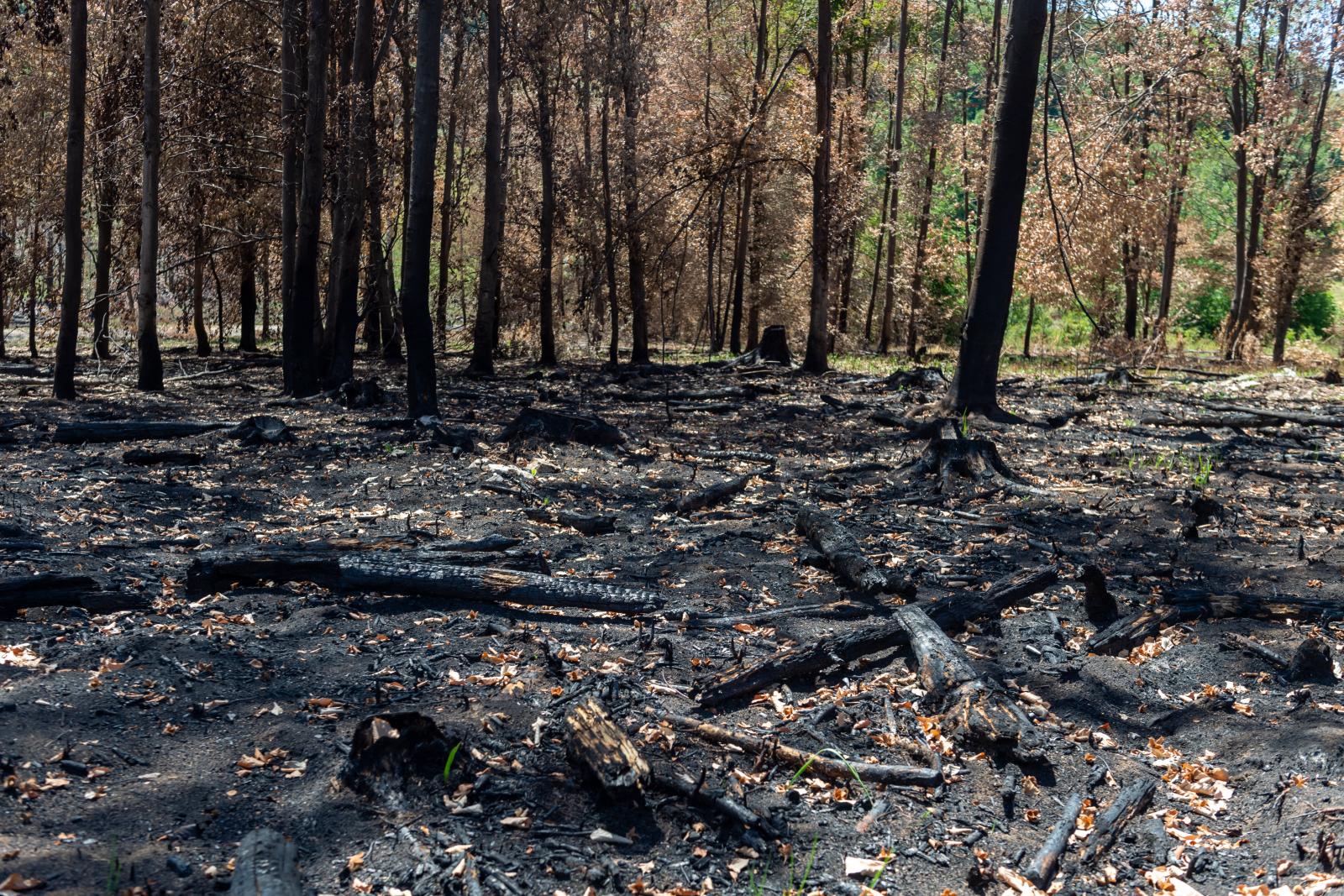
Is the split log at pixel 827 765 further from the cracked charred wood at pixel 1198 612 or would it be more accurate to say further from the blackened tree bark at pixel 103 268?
the blackened tree bark at pixel 103 268


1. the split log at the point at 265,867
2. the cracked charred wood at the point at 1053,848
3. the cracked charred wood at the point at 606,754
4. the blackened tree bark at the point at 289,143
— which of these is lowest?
the cracked charred wood at the point at 1053,848

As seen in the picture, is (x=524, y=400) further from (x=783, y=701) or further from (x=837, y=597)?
(x=783, y=701)

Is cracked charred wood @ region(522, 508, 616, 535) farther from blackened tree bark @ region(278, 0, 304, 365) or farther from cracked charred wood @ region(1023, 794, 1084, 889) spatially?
blackened tree bark @ region(278, 0, 304, 365)

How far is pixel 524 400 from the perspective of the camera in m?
14.5

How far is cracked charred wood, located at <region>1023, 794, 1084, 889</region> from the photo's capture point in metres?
3.26

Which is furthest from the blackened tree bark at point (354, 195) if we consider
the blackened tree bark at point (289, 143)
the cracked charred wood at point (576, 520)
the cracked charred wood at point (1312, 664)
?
the cracked charred wood at point (1312, 664)

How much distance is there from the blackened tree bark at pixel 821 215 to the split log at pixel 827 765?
1495cm

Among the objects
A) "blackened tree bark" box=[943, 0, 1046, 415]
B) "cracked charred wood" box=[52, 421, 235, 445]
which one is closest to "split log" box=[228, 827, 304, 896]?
"cracked charred wood" box=[52, 421, 235, 445]

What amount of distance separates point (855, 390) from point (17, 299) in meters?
17.9

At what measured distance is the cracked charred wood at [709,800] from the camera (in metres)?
3.43

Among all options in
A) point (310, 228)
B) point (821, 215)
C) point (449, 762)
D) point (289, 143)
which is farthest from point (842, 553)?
point (821, 215)

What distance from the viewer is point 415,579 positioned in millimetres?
5148

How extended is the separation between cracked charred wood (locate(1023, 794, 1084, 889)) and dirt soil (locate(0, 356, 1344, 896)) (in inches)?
1.7

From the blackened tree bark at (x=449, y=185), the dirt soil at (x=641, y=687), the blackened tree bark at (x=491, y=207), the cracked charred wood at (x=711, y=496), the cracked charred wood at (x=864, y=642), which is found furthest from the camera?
the blackened tree bark at (x=449, y=185)
